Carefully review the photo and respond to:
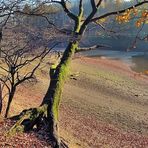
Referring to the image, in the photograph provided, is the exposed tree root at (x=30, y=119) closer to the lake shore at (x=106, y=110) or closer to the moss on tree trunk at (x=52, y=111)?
the moss on tree trunk at (x=52, y=111)

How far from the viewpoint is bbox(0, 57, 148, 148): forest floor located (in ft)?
63.5

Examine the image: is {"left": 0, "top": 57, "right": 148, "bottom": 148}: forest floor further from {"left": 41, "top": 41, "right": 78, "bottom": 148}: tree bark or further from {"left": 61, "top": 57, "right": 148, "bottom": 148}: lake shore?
{"left": 41, "top": 41, "right": 78, "bottom": 148}: tree bark

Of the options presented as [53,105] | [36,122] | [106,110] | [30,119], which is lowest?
[106,110]

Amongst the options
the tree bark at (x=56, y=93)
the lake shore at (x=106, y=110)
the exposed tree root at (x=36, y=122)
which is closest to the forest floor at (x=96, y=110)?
the lake shore at (x=106, y=110)

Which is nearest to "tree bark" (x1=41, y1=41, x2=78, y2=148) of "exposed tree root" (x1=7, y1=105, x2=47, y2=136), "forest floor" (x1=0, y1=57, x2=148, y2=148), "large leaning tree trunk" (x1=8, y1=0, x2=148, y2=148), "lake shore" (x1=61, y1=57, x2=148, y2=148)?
"large leaning tree trunk" (x1=8, y1=0, x2=148, y2=148)

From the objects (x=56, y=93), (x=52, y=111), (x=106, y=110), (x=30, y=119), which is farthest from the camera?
(x=106, y=110)

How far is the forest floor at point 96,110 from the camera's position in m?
19.4

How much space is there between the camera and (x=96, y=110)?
2653 cm

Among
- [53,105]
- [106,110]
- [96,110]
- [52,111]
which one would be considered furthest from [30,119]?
[106,110]

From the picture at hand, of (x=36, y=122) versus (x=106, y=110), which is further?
(x=106, y=110)

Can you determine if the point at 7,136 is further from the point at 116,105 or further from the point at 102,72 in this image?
the point at 102,72

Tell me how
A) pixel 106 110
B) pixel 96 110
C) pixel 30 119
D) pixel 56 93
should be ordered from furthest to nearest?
1. pixel 106 110
2. pixel 96 110
3. pixel 56 93
4. pixel 30 119

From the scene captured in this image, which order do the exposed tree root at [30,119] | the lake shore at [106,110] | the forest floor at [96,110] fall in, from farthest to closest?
the lake shore at [106,110] → the forest floor at [96,110] → the exposed tree root at [30,119]

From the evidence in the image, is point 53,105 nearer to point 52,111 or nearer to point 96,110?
point 52,111
